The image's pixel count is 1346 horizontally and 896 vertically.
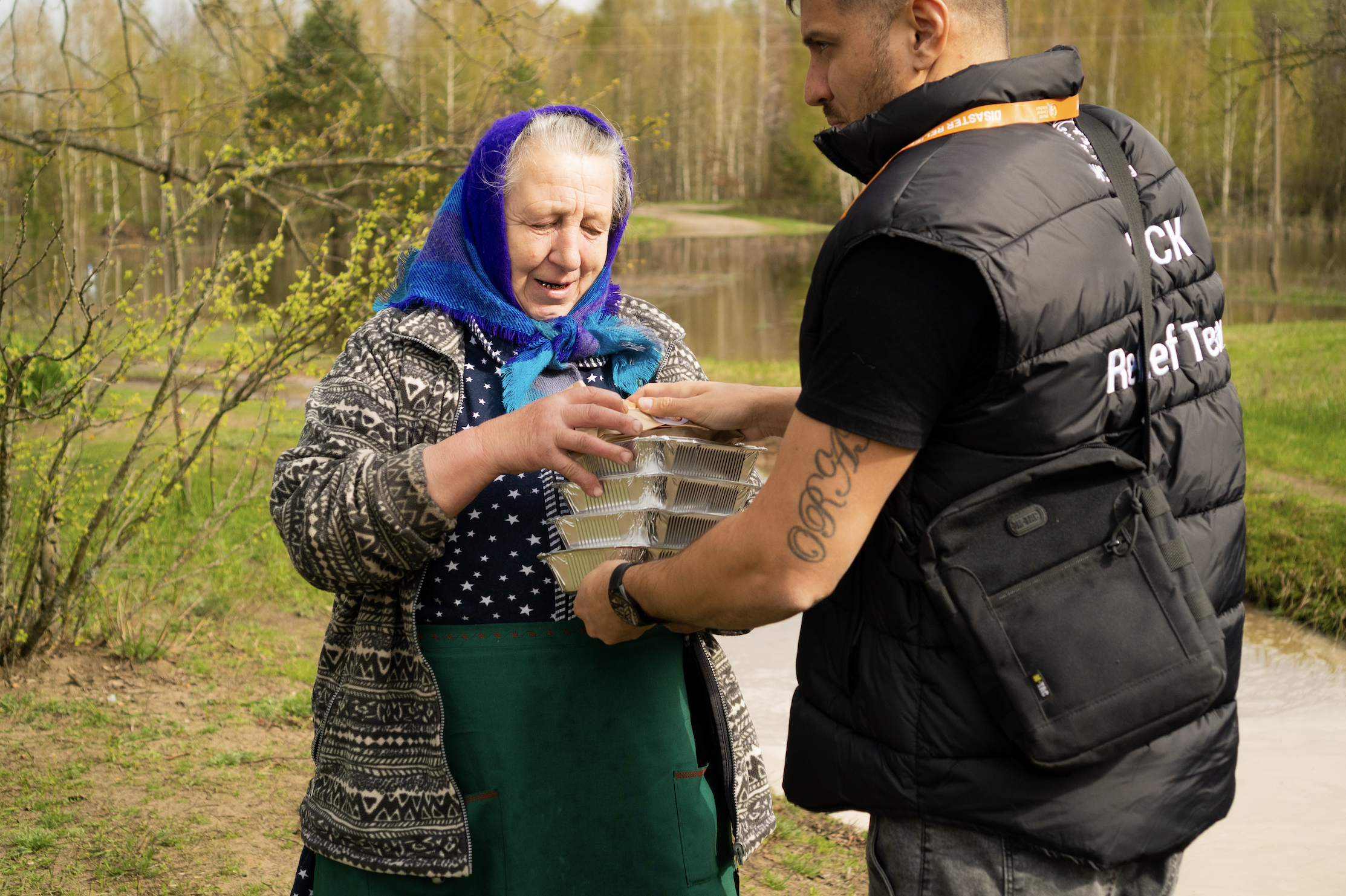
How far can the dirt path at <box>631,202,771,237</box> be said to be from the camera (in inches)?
1997

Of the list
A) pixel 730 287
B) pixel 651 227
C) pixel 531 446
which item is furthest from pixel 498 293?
pixel 651 227

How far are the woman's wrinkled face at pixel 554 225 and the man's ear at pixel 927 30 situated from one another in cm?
89

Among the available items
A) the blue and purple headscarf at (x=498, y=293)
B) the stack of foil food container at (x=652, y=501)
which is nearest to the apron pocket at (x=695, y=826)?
the stack of foil food container at (x=652, y=501)

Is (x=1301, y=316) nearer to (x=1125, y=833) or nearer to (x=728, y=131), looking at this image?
(x=1125, y=833)

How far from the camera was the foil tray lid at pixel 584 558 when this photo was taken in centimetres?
184

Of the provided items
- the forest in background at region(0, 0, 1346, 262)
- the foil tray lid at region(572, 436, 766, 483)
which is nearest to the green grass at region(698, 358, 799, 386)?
the forest in background at region(0, 0, 1346, 262)

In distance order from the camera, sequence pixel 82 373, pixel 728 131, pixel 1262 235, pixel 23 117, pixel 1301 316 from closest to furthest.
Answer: pixel 82 373
pixel 23 117
pixel 1301 316
pixel 1262 235
pixel 728 131

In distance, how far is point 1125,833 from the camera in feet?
4.60

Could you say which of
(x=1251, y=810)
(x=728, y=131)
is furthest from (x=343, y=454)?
(x=728, y=131)

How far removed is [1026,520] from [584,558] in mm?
791

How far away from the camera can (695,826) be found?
85.1 inches

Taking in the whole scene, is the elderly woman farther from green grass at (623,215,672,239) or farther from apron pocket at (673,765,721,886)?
green grass at (623,215,672,239)

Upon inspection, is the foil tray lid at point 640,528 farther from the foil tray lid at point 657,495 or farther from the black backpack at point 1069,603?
the black backpack at point 1069,603

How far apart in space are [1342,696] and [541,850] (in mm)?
4522
